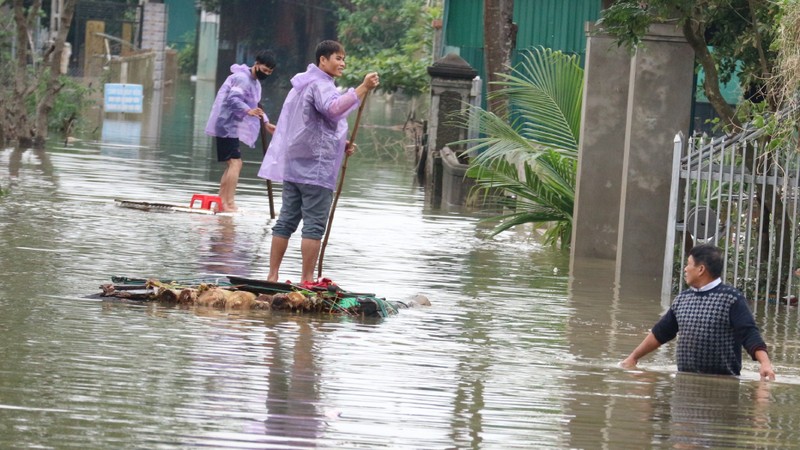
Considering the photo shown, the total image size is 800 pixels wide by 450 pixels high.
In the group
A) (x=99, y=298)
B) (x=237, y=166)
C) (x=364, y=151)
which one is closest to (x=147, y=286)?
(x=99, y=298)

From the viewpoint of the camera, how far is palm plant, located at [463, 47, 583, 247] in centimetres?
1511

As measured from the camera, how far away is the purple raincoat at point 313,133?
1060 centimetres

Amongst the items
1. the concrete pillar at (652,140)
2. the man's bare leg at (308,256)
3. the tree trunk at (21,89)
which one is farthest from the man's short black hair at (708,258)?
the tree trunk at (21,89)

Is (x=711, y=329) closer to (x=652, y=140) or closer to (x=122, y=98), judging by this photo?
(x=652, y=140)

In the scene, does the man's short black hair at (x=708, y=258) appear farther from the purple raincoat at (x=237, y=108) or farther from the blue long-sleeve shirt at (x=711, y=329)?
the purple raincoat at (x=237, y=108)

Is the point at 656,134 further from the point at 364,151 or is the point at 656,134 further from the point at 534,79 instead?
the point at 364,151

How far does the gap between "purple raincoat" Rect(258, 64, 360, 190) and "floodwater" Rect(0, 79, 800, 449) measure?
3.09 feet

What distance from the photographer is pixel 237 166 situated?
16281 mm

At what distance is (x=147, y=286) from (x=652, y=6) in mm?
4783

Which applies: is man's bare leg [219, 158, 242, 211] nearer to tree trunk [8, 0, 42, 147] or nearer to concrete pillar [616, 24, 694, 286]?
concrete pillar [616, 24, 694, 286]

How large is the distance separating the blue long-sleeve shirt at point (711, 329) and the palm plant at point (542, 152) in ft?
21.4

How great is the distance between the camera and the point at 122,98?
35.2 metres

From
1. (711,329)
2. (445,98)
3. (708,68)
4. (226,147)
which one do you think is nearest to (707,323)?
(711,329)

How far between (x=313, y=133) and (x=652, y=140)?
378cm
